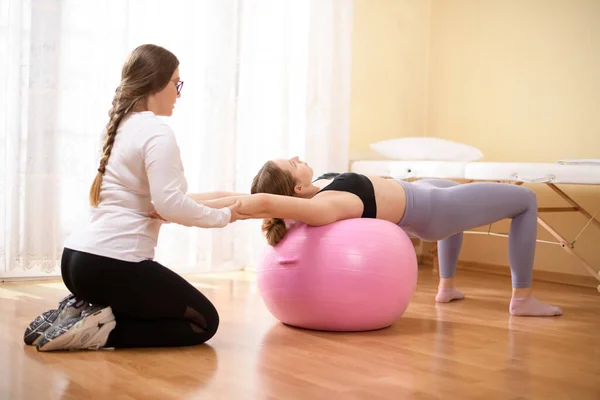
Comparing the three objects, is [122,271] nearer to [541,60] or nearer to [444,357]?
[444,357]

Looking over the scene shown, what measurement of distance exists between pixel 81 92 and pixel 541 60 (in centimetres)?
255

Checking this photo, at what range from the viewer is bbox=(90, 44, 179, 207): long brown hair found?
223cm

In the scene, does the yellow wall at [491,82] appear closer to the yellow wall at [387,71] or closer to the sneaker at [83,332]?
the yellow wall at [387,71]

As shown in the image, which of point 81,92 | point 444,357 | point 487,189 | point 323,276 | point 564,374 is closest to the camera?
point 564,374

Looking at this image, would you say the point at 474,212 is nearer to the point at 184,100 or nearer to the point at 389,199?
the point at 389,199

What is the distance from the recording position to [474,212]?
2.84 meters

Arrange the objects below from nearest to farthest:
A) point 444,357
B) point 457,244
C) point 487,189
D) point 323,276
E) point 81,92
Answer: point 444,357 < point 323,276 < point 487,189 < point 457,244 < point 81,92

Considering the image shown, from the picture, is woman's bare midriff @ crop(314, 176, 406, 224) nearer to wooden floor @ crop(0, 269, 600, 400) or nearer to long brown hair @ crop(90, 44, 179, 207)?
wooden floor @ crop(0, 269, 600, 400)

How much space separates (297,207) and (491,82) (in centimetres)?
255

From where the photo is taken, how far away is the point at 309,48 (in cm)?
427

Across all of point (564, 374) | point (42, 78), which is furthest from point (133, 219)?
point (42, 78)

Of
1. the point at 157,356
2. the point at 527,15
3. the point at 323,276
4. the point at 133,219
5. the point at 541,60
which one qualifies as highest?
the point at 527,15

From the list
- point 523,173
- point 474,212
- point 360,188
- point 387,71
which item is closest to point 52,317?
point 360,188

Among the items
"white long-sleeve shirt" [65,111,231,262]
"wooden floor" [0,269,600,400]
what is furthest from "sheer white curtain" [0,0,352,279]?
"white long-sleeve shirt" [65,111,231,262]
